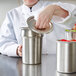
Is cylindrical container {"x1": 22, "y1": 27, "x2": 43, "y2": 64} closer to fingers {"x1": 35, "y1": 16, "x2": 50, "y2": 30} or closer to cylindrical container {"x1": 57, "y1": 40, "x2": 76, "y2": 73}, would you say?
fingers {"x1": 35, "y1": 16, "x2": 50, "y2": 30}

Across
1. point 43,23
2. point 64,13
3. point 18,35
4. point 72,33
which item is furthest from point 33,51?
point 18,35

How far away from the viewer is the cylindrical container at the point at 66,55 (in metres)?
0.68

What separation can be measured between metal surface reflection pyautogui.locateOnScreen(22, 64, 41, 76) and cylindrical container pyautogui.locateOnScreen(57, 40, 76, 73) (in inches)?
3.9

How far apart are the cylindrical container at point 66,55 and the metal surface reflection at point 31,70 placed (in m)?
0.10

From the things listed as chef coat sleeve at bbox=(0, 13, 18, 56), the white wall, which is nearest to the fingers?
chef coat sleeve at bbox=(0, 13, 18, 56)

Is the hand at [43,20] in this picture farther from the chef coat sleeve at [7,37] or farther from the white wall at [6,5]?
the white wall at [6,5]

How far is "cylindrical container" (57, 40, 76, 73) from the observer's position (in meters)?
0.68

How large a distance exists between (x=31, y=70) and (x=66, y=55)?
174mm

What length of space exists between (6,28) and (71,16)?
669 mm

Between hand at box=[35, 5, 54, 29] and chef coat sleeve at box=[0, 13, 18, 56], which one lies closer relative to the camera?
hand at box=[35, 5, 54, 29]

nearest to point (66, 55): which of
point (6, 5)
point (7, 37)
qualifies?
point (7, 37)

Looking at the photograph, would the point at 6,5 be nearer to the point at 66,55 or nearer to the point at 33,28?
the point at 33,28

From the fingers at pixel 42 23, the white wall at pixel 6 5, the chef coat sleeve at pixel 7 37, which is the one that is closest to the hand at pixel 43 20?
the fingers at pixel 42 23

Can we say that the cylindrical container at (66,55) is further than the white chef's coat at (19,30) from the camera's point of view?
No
